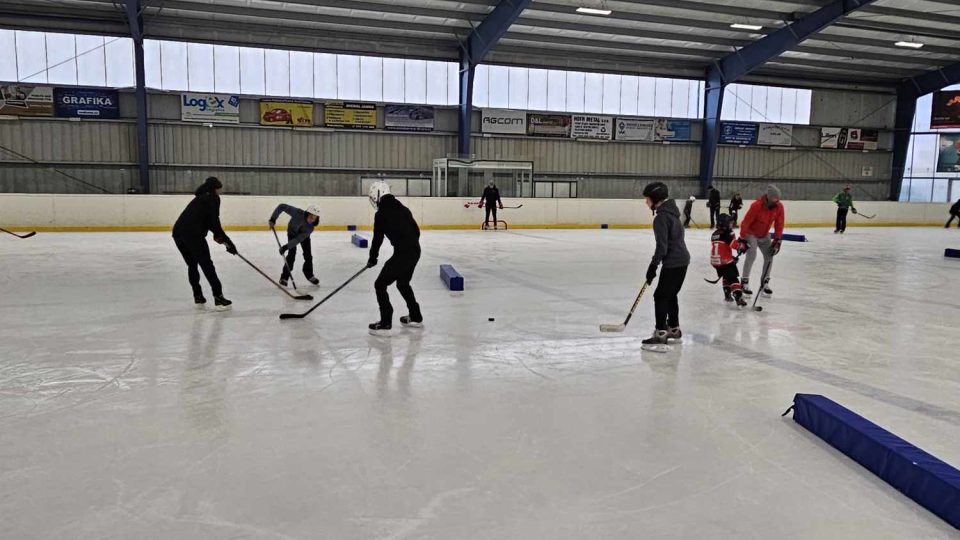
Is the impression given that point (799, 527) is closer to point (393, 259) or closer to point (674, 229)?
point (674, 229)

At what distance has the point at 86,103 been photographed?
2233 centimetres

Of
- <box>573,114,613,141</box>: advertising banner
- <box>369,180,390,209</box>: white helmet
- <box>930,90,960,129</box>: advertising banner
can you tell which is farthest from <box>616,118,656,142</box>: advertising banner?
<box>369,180,390,209</box>: white helmet

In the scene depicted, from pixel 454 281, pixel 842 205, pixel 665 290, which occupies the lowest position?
pixel 454 281

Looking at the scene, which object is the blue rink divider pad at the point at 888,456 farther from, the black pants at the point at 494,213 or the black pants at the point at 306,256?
the black pants at the point at 494,213

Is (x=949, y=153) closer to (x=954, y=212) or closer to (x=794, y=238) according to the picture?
(x=954, y=212)

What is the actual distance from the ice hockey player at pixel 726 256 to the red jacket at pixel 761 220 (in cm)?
46

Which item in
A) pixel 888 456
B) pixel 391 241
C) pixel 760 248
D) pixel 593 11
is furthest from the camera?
pixel 593 11

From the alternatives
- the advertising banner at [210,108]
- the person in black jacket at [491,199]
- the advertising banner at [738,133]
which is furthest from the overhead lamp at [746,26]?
the advertising banner at [210,108]

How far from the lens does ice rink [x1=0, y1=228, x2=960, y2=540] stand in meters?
2.79

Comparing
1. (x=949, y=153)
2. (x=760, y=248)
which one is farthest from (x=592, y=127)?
(x=760, y=248)

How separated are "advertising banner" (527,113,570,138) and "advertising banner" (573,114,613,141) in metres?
0.41

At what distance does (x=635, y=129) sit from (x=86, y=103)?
20.8 meters

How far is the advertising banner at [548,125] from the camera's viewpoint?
27.1 metres

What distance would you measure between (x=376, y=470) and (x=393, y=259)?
3169 millimetres
